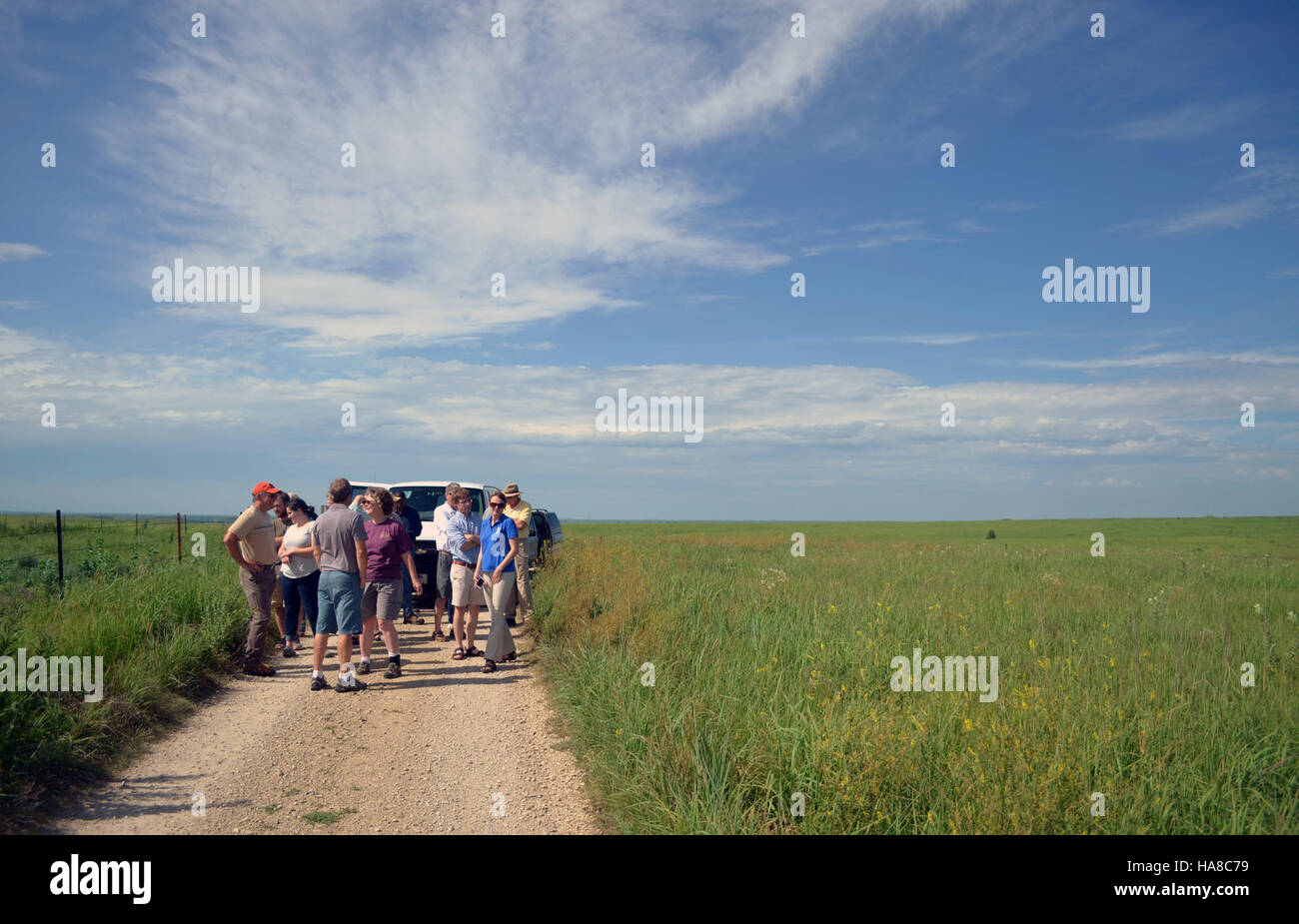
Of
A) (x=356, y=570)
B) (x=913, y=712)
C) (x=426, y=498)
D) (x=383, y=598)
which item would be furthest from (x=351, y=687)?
(x=426, y=498)

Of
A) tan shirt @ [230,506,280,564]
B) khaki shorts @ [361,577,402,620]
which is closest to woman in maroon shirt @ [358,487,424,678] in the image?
khaki shorts @ [361,577,402,620]

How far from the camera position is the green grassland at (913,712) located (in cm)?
460

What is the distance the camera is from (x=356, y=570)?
27.7 ft

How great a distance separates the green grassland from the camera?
460cm

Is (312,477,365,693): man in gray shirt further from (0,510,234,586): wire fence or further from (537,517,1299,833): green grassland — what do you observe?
(0,510,234,586): wire fence

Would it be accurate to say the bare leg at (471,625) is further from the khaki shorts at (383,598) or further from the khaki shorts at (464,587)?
the khaki shorts at (383,598)

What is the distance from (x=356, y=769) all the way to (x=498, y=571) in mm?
3615

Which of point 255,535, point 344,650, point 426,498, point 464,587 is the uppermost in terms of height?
point 426,498

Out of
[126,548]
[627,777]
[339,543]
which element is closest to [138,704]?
[339,543]

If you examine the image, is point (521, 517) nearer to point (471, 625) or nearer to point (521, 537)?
point (521, 537)

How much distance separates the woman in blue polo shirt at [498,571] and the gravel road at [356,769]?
78cm

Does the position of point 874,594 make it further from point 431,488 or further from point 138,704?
point 138,704
